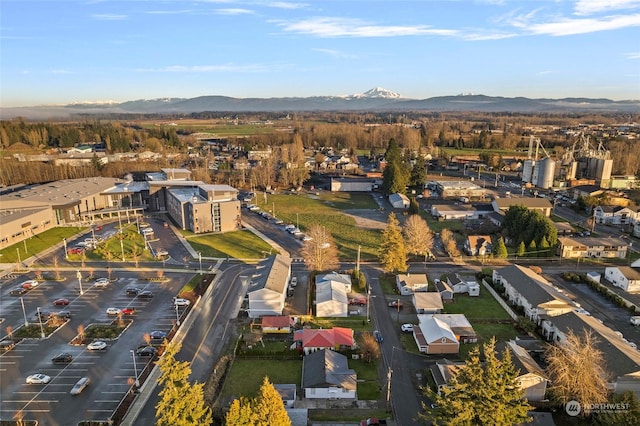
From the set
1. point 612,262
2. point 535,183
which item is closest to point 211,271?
point 612,262

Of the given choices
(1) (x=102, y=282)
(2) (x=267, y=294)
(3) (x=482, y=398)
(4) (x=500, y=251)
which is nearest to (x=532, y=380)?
(3) (x=482, y=398)

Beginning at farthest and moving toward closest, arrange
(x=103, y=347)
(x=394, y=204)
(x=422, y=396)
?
(x=394, y=204)
(x=103, y=347)
(x=422, y=396)

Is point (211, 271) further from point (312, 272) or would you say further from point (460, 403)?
point (460, 403)

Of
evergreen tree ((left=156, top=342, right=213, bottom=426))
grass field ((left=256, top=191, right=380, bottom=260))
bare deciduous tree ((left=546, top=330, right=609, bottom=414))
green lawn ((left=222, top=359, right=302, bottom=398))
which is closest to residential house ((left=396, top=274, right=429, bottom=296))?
grass field ((left=256, top=191, right=380, bottom=260))

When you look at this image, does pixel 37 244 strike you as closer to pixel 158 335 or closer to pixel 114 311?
pixel 114 311

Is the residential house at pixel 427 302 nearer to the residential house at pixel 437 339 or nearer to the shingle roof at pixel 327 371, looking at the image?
the residential house at pixel 437 339

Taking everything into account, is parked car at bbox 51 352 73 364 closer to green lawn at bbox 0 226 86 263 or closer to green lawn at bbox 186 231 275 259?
green lawn at bbox 186 231 275 259
